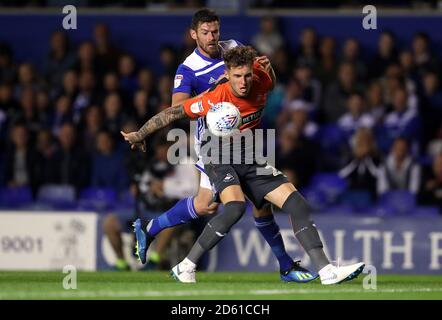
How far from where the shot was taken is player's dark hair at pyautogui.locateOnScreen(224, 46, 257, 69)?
30.3ft

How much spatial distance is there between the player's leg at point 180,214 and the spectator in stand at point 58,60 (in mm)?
7116

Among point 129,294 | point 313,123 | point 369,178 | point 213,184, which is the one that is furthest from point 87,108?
point 129,294

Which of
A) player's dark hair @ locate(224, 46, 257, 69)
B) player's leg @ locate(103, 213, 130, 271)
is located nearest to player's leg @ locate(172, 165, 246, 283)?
player's dark hair @ locate(224, 46, 257, 69)

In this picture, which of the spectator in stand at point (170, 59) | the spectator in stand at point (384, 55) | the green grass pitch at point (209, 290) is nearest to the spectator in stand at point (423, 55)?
the spectator in stand at point (384, 55)

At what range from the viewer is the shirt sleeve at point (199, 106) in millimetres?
9461

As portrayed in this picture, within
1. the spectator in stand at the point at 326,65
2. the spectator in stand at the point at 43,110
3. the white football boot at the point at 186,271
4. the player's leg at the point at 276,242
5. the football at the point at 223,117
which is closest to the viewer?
the football at the point at 223,117

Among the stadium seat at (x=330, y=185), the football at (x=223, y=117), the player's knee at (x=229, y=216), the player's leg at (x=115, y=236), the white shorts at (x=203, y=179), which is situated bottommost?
the player's leg at (x=115, y=236)

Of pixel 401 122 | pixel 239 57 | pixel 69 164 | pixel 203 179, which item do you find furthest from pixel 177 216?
pixel 401 122

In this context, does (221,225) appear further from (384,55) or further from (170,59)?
(170,59)

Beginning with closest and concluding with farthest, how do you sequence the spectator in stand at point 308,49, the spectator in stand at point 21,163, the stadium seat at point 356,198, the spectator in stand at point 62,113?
the stadium seat at point 356,198
the spectator in stand at point 21,163
the spectator in stand at point 308,49
the spectator in stand at point 62,113

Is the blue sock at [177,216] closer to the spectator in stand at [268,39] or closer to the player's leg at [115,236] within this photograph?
the player's leg at [115,236]

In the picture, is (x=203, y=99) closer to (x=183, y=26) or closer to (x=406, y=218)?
(x=406, y=218)

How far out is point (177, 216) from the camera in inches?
415

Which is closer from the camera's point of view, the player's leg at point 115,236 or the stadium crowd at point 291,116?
the player's leg at point 115,236
